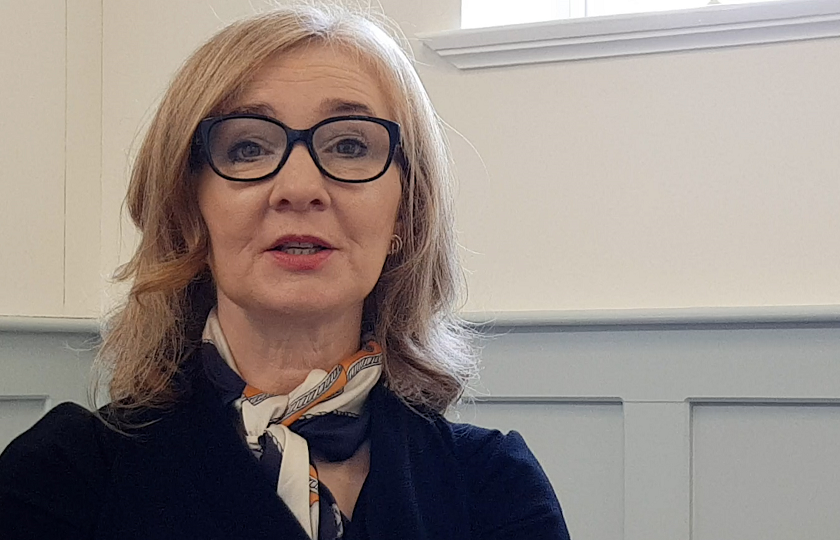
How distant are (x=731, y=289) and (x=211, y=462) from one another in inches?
33.3

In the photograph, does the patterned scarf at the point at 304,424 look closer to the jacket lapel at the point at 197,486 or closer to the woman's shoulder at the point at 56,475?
the jacket lapel at the point at 197,486

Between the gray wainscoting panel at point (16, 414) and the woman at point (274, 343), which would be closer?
the woman at point (274, 343)

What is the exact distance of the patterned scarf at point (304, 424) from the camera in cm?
103

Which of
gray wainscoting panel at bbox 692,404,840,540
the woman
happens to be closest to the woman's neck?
the woman

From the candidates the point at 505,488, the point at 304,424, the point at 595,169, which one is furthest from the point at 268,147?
the point at 595,169

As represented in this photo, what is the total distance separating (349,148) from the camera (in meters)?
1.05

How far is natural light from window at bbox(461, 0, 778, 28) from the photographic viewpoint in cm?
179

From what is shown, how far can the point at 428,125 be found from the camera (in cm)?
117

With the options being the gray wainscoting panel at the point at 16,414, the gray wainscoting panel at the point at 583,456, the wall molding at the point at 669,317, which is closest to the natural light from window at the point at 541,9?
the wall molding at the point at 669,317

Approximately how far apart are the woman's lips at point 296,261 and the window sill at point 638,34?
2.57 feet

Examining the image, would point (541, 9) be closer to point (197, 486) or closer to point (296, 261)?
point (296, 261)

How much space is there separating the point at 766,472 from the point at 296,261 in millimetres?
850

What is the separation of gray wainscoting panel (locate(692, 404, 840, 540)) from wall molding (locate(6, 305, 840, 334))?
0.41 ft

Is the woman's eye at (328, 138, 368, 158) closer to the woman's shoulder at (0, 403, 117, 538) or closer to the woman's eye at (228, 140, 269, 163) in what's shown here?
the woman's eye at (228, 140, 269, 163)
